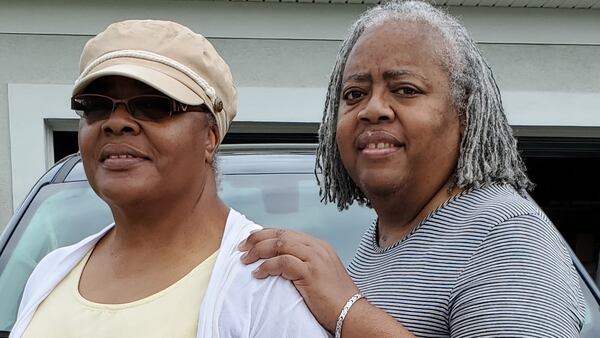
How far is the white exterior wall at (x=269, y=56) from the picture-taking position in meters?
5.96

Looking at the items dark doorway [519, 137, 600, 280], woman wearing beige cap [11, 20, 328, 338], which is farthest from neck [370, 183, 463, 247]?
dark doorway [519, 137, 600, 280]

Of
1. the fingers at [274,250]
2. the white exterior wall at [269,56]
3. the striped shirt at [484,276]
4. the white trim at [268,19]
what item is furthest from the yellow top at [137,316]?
the white trim at [268,19]

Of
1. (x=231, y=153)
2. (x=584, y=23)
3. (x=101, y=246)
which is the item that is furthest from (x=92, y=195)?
(x=584, y=23)

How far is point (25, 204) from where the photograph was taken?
323 cm

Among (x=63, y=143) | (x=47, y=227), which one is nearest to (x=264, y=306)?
(x=47, y=227)

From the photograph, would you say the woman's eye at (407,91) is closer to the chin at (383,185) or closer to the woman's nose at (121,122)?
the chin at (383,185)

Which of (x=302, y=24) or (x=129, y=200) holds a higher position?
(x=302, y=24)

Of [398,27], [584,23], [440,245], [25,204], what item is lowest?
[25,204]

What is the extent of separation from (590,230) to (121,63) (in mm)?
8982

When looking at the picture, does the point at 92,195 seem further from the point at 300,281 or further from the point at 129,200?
the point at 300,281

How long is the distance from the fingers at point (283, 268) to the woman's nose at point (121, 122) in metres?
0.38

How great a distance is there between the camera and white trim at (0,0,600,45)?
19.6 feet

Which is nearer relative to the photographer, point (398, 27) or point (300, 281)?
point (300, 281)

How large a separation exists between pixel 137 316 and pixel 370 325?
1.52 feet
